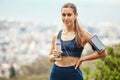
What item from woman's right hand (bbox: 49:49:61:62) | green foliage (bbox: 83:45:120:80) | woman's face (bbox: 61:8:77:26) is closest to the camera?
woman's right hand (bbox: 49:49:61:62)

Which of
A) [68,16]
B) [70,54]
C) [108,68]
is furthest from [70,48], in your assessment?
[108,68]

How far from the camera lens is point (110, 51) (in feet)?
20.1

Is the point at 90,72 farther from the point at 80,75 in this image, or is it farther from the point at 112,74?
the point at 80,75

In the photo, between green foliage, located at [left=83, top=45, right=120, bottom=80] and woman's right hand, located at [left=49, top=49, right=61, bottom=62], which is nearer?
woman's right hand, located at [left=49, top=49, right=61, bottom=62]

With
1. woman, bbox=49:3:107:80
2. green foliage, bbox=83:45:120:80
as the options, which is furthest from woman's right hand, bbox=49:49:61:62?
green foliage, bbox=83:45:120:80

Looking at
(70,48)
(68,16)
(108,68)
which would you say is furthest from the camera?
(108,68)

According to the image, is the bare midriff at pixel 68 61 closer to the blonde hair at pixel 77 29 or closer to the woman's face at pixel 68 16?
the blonde hair at pixel 77 29

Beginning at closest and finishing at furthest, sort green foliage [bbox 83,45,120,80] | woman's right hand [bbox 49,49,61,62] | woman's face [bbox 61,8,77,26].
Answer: woman's right hand [bbox 49,49,61,62] < woman's face [bbox 61,8,77,26] < green foliage [bbox 83,45,120,80]

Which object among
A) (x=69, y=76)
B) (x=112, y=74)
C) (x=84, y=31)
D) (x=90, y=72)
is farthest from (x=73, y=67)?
(x=90, y=72)

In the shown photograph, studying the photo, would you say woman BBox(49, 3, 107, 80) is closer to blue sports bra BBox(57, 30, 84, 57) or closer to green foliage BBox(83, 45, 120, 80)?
blue sports bra BBox(57, 30, 84, 57)

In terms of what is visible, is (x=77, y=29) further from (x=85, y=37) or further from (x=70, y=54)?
(x=70, y=54)

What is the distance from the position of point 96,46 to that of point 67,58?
29 cm

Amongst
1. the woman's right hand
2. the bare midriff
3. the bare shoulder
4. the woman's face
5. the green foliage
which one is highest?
the woman's face

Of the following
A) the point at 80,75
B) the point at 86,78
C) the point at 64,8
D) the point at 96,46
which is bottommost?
the point at 86,78
